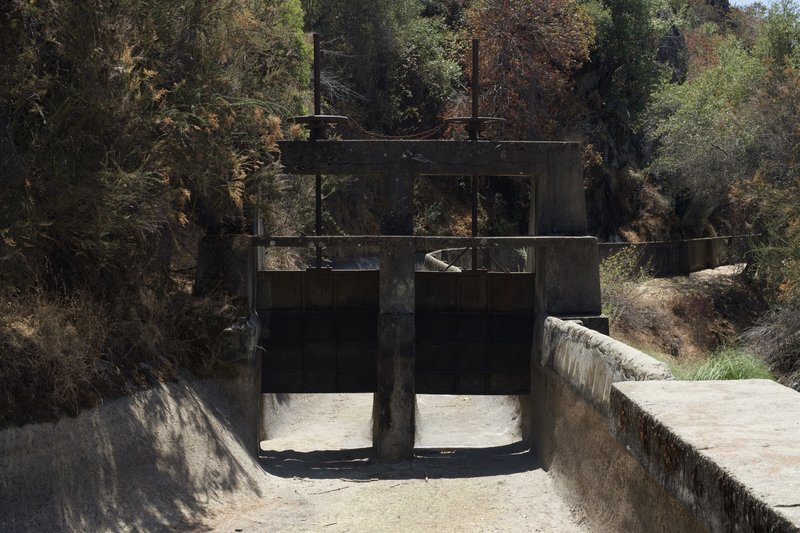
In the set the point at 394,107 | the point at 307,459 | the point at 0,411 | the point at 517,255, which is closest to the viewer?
the point at 0,411

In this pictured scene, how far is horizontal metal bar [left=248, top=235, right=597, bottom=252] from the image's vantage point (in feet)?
45.6

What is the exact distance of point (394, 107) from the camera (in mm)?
34062

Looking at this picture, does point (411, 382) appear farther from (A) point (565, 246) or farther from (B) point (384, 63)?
(B) point (384, 63)

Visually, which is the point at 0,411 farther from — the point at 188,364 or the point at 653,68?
the point at 653,68

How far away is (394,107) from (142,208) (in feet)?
78.7

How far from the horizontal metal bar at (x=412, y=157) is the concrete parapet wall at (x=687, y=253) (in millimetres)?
14724

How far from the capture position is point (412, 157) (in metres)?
14.4

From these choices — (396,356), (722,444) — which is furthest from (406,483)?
(722,444)

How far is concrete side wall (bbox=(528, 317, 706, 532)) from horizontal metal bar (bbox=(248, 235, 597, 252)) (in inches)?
49.4

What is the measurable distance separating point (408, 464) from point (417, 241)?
11.1ft

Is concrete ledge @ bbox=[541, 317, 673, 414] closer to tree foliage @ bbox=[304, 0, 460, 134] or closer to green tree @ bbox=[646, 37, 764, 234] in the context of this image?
green tree @ bbox=[646, 37, 764, 234]

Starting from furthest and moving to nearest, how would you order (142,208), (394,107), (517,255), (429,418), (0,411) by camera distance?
(394,107)
(517,255)
(429,418)
(142,208)
(0,411)

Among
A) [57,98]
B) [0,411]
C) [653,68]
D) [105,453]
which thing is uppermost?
[653,68]

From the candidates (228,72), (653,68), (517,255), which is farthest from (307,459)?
(653,68)
